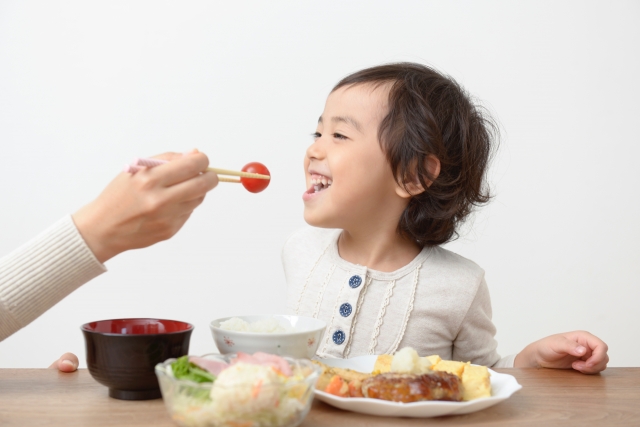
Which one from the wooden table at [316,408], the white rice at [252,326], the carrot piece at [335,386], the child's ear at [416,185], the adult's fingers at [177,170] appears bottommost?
the wooden table at [316,408]

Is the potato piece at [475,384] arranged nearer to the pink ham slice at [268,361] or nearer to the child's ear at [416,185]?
the pink ham slice at [268,361]

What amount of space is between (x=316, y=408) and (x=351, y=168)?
74 cm

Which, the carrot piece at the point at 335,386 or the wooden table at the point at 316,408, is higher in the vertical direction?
the carrot piece at the point at 335,386

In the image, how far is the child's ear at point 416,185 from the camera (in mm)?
1613

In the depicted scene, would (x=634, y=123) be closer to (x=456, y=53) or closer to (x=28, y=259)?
(x=456, y=53)

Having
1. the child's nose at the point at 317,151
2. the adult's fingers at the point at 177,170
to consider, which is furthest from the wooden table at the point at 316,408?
the child's nose at the point at 317,151

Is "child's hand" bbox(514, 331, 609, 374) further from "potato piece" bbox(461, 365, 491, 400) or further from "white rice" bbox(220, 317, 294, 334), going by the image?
"white rice" bbox(220, 317, 294, 334)

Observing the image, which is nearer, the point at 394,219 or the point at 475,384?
the point at 475,384

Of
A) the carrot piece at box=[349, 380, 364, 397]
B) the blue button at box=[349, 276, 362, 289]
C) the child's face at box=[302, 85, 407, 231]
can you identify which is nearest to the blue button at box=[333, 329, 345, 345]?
the blue button at box=[349, 276, 362, 289]

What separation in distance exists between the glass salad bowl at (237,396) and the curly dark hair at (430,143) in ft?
2.93

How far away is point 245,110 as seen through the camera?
2.64 m

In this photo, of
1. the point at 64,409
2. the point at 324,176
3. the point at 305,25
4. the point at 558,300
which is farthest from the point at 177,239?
the point at 64,409

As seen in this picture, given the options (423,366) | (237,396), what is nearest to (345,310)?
(423,366)

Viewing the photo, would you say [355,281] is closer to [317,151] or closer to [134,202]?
[317,151]
